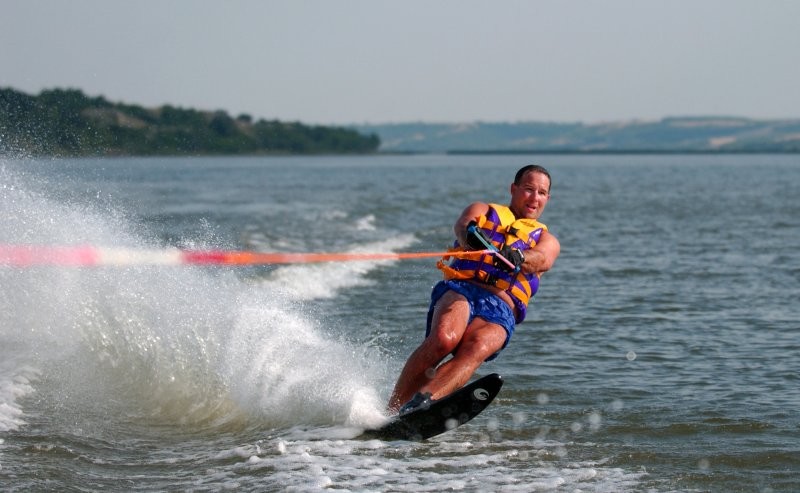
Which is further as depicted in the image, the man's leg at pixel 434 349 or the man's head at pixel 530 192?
the man's head at pixel 530 192

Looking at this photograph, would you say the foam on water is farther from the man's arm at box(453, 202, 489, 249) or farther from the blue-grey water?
the man's arm at box(453, 202, 489, 249)

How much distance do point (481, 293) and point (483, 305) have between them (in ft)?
0.28

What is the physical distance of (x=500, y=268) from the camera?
675 centimetres

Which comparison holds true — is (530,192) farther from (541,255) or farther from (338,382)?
(338,382)

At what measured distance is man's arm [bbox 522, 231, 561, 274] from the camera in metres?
6.70

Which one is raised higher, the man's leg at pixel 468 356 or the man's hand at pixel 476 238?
the man's hand at pixel 476 238

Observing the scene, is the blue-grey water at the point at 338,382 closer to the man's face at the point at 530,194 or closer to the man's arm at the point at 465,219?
the man's arm at the point at 465,219

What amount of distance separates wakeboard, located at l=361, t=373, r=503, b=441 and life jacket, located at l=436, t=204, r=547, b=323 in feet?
2.72

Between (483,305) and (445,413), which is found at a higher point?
(483,305)

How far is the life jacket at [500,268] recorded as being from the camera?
681cm

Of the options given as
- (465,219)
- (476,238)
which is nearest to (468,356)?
(476,238)

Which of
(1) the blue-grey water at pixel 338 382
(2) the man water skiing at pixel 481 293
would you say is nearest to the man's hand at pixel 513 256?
(2) the man water skiing at pixel 481 293

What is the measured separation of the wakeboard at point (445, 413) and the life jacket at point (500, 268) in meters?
0.83

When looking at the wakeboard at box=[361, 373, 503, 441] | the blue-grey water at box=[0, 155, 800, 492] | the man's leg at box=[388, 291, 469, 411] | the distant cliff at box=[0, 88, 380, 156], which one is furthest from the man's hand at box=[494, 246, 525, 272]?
the distant cliff at box=[0, 88, 380, 156]
